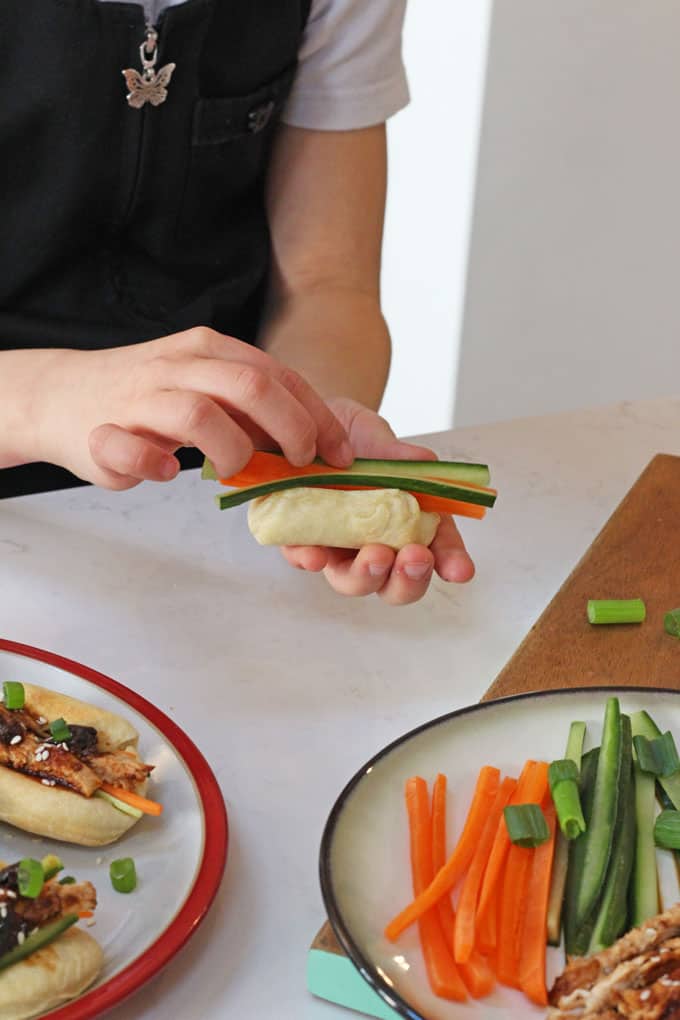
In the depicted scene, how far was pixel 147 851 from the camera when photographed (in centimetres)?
87

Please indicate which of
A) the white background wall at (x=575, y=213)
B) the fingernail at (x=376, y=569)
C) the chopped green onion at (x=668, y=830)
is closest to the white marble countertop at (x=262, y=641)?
the fingernail at (x=376, y=569)

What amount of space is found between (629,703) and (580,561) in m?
0.30

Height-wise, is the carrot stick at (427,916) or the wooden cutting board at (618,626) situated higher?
the wooden cutting board at (618,626)

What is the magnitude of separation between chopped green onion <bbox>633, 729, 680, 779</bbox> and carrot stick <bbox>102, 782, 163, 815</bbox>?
13.4 inches

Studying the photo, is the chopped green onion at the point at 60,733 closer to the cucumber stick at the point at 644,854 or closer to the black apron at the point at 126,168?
the cucumber stick at the point at 644,854

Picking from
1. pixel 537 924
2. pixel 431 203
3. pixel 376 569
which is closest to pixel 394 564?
pixel 376 569

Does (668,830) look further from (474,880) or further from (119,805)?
(119,805)

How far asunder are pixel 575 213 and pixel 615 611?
2.32 m

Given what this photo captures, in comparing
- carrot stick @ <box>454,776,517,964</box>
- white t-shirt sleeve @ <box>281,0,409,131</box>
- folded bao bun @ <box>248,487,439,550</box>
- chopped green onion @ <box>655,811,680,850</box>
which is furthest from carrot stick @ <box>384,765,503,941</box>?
white t-shirt sleeve @ <box>281,0,409,131</box>

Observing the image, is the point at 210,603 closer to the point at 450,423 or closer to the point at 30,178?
the point at 30,178

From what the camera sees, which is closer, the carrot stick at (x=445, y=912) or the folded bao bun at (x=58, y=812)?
the carrot stick at (x=445, y=912)

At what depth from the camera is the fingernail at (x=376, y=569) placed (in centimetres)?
106

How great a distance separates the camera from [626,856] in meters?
0.86

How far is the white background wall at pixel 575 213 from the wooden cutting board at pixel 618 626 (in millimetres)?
2032
